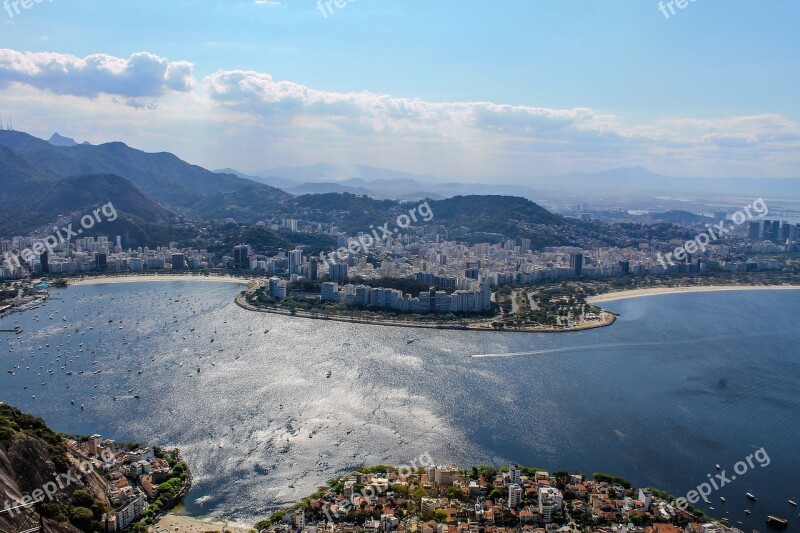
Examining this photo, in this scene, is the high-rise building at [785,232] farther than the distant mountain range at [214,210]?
Yes

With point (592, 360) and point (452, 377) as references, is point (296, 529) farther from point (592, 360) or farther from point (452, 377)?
point (592, 360)

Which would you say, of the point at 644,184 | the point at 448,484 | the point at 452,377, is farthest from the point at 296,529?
the point at 644,184

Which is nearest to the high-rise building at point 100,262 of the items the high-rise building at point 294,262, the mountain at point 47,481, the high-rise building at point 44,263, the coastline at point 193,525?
the high-rise building at point 44,263

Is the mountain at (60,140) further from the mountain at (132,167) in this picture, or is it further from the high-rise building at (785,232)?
the high-rise building at (785,232)

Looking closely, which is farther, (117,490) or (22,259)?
(22,259)

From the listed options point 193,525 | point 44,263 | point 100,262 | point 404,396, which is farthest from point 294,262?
point 193,525

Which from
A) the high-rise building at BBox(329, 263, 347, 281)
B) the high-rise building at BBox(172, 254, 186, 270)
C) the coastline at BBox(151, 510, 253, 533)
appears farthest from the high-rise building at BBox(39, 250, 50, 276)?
the coastline at BBox(151, 510, 253, 533)
